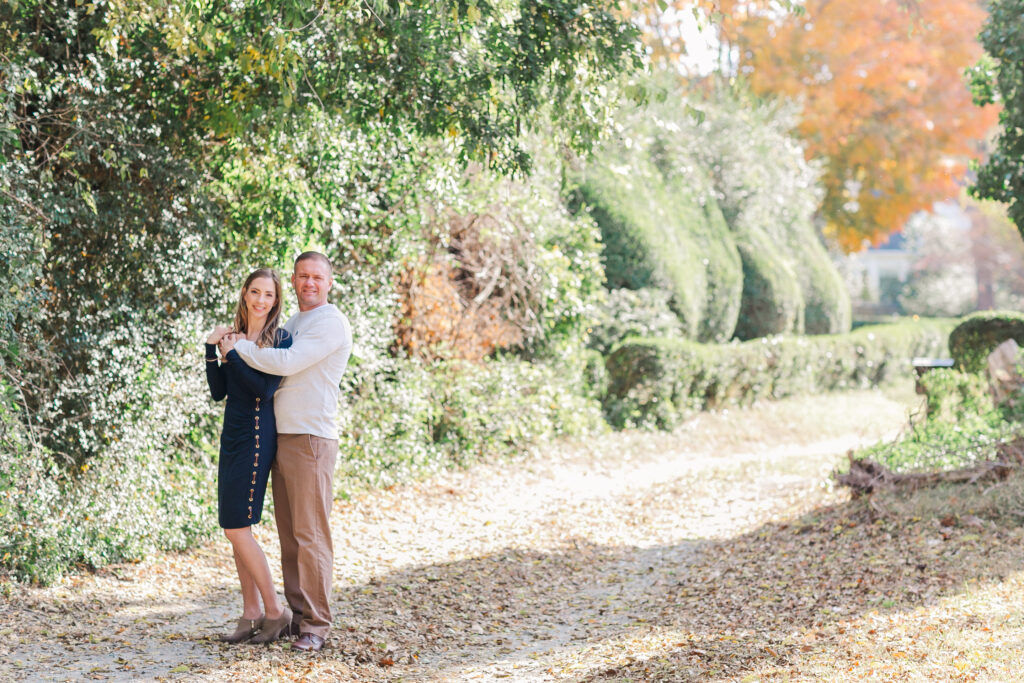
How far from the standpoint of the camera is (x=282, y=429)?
4.55 metres

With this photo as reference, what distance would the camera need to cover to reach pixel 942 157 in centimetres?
2511

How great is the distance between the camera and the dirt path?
4.67 metres

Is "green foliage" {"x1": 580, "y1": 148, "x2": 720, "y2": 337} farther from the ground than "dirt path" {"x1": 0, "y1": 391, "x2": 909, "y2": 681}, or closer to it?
farther from the ground

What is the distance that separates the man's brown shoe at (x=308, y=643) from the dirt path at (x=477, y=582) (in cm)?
6

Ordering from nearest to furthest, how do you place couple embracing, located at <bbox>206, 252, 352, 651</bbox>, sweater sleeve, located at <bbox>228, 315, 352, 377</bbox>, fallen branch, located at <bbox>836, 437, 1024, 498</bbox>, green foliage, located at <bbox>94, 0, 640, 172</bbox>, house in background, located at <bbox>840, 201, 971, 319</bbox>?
sweater sleeve, located at <bbox>228, 315, 352, 377</bbox> → couple embracing, located at <bbox>206, 252, 352, 651</bbox> → green foliage, located at <bbox>94, 0, 640, 172</bbox> → fallen branch, located at <bbox>836, 437, 1024, 498</bbox> → house in background, located at <bbox>840, 201, 971, 319</bbox>

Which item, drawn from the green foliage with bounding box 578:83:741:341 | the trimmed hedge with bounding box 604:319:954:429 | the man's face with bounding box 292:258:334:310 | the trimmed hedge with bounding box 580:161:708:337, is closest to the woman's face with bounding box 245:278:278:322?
the man's face with bounding box 292:258:334:310

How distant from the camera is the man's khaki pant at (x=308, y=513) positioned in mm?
4574

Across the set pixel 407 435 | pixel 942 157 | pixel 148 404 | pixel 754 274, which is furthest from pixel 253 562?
pixel 942 157

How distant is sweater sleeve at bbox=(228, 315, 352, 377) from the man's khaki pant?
14.0 inches

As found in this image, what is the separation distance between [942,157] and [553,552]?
849 inches

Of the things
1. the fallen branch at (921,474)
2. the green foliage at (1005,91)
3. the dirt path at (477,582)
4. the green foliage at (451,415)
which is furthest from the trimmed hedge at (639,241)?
the fallen branch at (921,474)

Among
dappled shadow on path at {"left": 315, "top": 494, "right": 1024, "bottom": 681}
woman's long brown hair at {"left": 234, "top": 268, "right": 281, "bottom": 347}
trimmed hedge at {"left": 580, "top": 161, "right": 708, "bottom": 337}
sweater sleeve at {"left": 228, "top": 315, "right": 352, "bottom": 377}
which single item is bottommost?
dappled shadow on path at {"left": 315, "top": 494, "right": 1024, "bottom": 681}

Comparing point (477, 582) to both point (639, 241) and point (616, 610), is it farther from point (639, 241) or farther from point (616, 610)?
point (639, 241)

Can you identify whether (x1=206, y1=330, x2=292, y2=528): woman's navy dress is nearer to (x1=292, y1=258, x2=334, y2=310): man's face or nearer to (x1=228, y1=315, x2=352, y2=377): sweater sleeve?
(x1=228, y1=315, x2=352, y2=377): sweater sleeve
